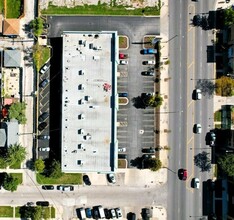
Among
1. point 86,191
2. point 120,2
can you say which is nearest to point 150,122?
point 86,191

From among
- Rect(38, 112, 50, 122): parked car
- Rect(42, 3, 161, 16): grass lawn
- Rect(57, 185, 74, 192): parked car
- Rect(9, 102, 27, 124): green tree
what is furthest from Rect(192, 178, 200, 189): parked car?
Rect(9, 102, 27, 124): green tree

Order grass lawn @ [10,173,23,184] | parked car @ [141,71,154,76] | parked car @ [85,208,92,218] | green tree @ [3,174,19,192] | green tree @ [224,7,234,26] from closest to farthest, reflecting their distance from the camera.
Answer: green tree @ [224,7,234,26]
green tree @ [3,174,19,192]
parked car @ [141,71,154,76]
parked car @ [85,208,92,218]
grass lawn @ [10,173,23,184]

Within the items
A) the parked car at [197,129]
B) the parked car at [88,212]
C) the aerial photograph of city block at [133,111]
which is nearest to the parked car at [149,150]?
the aerial photograph of city block at [133,111]

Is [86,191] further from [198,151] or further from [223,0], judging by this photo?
[223,0]

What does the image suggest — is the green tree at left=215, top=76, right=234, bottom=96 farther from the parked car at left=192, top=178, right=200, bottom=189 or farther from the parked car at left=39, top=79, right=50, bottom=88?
the parked car at left=39, top=79, right=50, bottom=88

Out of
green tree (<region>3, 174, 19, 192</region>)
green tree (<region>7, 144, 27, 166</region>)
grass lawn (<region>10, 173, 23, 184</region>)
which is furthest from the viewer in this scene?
grass lawn (<region>10, 173, 23, 184</region>)

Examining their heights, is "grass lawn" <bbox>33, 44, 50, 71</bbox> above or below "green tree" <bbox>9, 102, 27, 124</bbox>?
above

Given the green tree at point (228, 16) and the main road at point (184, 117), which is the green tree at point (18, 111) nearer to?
the main road at point (184, 117)

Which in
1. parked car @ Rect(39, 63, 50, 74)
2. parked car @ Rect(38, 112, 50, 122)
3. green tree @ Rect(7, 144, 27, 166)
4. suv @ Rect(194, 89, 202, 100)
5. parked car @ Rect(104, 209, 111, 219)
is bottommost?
parked car @ Rect(104, 209, 111, 219)
